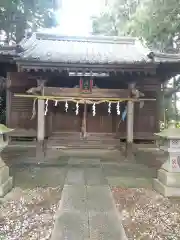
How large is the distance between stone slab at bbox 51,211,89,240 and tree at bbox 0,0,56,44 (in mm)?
10352

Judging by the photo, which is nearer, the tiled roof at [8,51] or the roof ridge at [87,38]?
the tiled roof at [8,51]

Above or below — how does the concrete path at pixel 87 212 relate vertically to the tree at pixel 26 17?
below

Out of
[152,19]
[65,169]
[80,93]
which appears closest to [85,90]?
[80,93]

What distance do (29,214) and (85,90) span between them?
503 centimetres

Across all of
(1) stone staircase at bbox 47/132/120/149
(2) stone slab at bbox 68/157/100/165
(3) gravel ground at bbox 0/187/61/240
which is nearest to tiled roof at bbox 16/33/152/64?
(1) stone staircase at bbox 47/132/120/149

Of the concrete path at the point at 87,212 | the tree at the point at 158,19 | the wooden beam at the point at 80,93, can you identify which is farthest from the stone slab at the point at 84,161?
the tree at the point at 158,19

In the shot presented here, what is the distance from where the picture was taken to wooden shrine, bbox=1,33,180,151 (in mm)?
7508

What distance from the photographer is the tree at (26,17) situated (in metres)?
11.5

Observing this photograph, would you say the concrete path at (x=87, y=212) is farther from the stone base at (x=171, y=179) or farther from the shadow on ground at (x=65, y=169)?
the stone base at (x=171, y=179)

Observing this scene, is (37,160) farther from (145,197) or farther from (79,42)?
(79,42)

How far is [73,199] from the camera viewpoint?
4629 mm

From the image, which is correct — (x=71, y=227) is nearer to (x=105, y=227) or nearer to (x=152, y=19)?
(x=105, y=227)

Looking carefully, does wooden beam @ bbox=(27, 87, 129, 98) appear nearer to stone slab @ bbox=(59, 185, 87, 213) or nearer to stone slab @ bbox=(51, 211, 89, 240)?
stone slab @ bbox=(59, 185, 87, 213)

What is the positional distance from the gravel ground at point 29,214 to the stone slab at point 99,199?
0.67 metres
